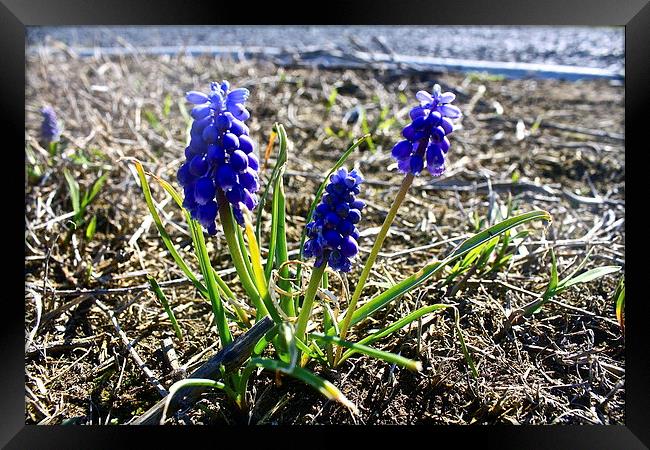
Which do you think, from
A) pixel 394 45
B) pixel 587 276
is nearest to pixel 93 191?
pixel 587 276

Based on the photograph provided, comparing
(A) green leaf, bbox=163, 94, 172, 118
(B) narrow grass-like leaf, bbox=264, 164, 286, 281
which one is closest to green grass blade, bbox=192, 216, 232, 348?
(B) narrow grass-like leaf, bbox=264, 164, 286, 281

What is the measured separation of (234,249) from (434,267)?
32.1 inches

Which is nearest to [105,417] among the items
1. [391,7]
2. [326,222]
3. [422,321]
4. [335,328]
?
[335,328]

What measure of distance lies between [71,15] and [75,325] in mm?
1505

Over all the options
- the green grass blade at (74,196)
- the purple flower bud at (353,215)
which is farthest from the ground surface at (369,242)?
the purple flower bud at (353,215)

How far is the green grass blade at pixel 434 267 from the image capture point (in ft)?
9.51

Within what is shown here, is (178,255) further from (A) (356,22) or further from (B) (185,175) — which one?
(A) (356,22)

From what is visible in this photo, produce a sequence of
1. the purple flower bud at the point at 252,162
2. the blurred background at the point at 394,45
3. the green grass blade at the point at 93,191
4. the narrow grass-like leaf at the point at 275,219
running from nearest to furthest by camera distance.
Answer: the purple flower bud at the point at 252,162 → the narrow grass-like leaf at the point at 275,219 → the green grass blade at the point at 93,191 → the blurred background at the point at 394,45

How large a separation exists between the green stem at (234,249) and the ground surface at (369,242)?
1.26ft

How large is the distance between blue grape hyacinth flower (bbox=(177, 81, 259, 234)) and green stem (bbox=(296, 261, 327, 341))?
42 cm

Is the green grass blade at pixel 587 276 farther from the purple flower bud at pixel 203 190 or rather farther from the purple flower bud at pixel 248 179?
the purple flower bud at pixel 203 190

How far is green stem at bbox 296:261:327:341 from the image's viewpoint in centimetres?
272

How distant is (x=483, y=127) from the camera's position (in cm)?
586

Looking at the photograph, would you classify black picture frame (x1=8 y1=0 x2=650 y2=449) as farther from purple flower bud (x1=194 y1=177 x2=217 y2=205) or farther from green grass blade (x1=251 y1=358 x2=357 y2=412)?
purple flower bud (x1=194 y1=177 x2=217 y2=205)
